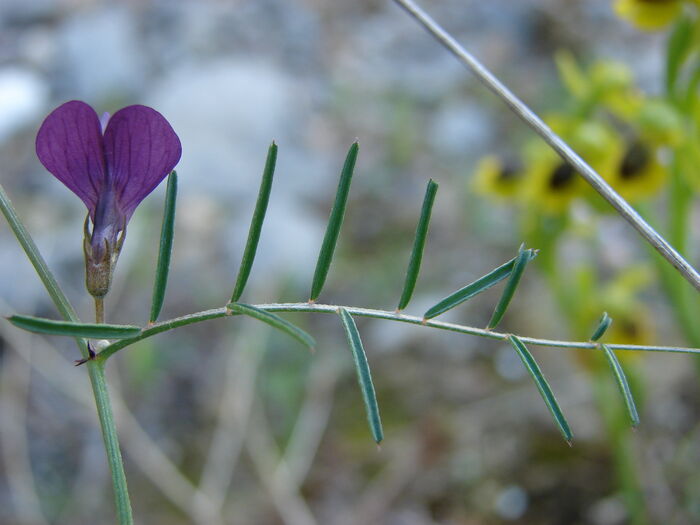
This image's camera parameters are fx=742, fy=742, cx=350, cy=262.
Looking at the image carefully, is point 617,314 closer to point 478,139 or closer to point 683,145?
point 683,145

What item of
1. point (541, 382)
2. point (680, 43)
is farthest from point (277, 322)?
point (680, 43)

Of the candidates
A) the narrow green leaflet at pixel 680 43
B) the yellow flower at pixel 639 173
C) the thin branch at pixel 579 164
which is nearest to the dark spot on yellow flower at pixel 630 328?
the yellow flower at pixel 639 173

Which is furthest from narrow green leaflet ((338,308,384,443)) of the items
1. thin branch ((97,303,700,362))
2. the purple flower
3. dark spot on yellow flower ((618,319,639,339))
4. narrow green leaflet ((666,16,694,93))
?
dark spot on yellow flower ((618,319,639,339))

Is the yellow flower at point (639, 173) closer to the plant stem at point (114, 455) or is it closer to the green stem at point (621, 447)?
the green stem at point (621, 447)

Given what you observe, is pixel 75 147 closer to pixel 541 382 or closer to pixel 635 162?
pixel 541 382

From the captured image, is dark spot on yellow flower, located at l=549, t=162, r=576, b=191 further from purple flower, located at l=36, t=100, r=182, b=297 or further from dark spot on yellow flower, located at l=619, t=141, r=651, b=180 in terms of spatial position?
purple flower, located at l=36, t=100, r=182, b=297

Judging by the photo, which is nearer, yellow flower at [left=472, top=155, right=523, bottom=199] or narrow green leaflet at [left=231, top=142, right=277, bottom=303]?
narrow green leaflet at [left=231, top=142, right=277, bottom=303]
